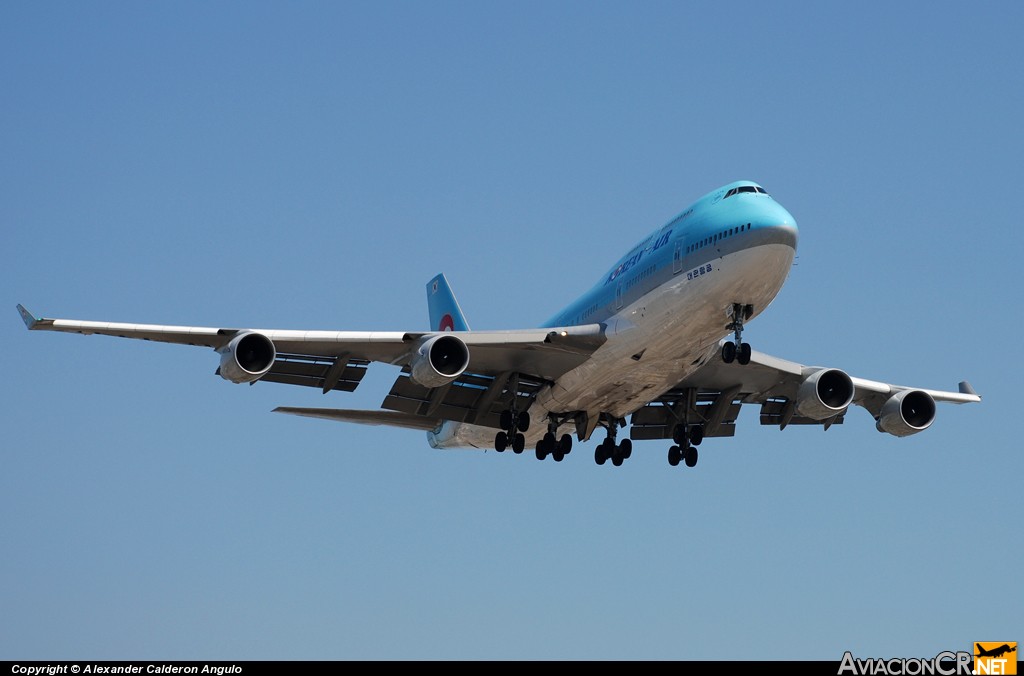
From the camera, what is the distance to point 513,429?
38875 millimetres

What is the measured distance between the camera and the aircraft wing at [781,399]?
3906 centimetres

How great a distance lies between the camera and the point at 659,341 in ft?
110

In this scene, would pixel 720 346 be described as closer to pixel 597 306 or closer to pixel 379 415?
pixel 597 306

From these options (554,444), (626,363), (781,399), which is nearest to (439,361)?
(626,363)

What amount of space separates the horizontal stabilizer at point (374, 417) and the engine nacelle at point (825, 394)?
1131 centimetres

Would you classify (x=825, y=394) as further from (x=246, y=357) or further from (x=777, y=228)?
(x=246, y=357)

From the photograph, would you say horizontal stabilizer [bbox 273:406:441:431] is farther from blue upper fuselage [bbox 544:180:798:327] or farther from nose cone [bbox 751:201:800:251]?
nose cone [bbox 751:201:800:251]

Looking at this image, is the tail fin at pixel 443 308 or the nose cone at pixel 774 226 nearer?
the nose cone at pixel 774 226

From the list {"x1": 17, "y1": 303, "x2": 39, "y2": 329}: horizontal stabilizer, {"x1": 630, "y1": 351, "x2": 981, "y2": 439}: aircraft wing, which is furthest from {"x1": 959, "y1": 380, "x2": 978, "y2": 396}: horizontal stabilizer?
{"x1": 17, "y1": 303, "x2": 39, "y2": 329}: horizontal stabilizer

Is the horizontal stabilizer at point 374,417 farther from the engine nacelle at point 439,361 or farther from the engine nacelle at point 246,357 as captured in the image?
the engine nacelle at point 439,361

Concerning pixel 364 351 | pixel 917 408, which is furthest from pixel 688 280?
pixel 917 408

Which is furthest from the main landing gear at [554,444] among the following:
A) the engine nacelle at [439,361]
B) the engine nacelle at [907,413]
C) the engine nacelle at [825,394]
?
the engine nacelle at [907,413]

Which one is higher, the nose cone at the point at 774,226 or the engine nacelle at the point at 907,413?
the engine nacelle at the point at 907,413

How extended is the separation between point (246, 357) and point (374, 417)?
28.4ft
